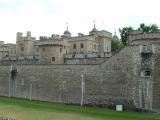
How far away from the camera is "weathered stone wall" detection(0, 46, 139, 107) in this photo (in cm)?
3020

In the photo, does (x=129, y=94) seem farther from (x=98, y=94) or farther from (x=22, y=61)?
(x=22, y=61)

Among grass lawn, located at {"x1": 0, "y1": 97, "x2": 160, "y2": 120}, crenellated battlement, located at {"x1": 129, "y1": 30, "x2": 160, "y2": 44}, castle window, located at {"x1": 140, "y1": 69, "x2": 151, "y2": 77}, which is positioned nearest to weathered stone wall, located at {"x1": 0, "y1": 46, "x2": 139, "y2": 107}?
castle window, located at {"x1": 140, "y1": 69, "x2": 151, "y2": 77}

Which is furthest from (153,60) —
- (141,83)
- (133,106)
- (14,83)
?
(14,83)

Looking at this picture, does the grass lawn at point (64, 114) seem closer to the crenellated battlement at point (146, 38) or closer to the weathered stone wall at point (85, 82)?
the weathered stone wall at point (85, 82)

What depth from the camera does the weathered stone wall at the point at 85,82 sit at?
99.1 ft

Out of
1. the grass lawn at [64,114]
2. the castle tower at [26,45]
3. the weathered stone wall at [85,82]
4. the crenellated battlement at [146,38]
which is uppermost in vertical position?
the castle tower at [26,45]

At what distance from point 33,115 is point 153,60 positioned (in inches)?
477

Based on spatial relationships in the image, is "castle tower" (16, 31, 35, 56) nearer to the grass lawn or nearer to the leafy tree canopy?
the leafy tree canopy

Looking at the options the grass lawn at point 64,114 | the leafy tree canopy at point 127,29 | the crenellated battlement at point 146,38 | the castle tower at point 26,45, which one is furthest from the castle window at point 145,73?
the castle tower at point 26,45

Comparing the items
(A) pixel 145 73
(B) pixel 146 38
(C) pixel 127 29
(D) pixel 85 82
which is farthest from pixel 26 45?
(A) pixel 145 73

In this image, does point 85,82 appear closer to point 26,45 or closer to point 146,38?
point 146,38

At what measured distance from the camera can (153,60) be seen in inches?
1148

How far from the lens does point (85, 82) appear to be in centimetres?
3328

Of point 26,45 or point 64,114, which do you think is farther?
point 26,45
